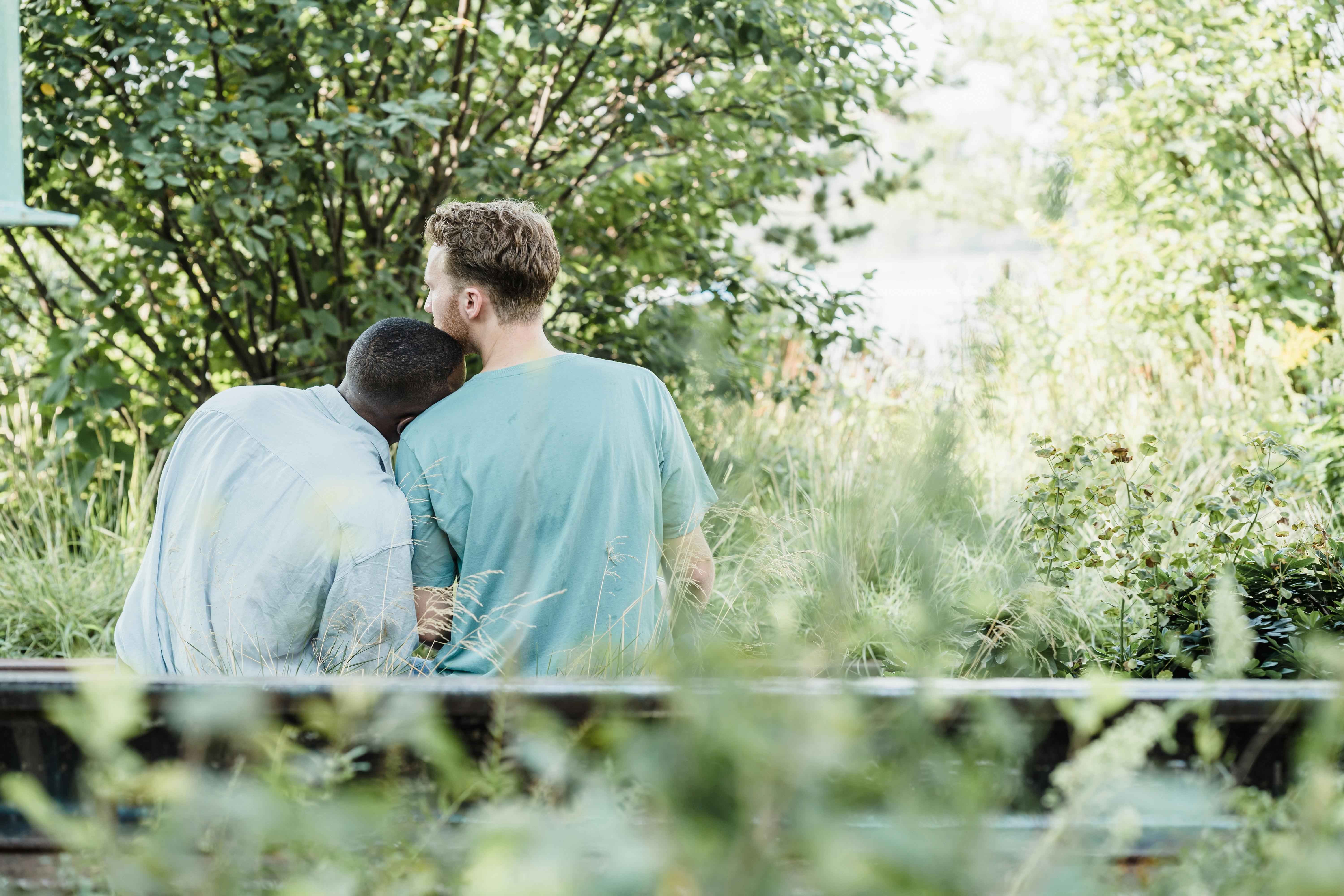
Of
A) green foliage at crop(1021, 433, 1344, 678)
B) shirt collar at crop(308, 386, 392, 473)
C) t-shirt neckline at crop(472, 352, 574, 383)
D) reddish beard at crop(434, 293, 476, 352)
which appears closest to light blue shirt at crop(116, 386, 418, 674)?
shirt collar at crop(308, 386, 392, 473)

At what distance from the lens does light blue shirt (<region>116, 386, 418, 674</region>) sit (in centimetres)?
194

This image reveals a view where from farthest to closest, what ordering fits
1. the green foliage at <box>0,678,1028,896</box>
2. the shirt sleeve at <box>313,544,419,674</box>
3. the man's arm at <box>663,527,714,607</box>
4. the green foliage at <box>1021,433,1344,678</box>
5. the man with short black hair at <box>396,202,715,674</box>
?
the green foliage at <box>1021,433,1344,678</box> < the man's arm at <box>663,527,714,607</box> < the man with short black hair at <box>396,202,715,674</box> < the shirt sleeve at <box>313,544,419,674</box> < the green foliage at <box>0,678,1028,896</box>

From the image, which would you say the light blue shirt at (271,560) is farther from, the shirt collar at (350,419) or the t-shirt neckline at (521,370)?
the t-shirt neckline at (521,370)

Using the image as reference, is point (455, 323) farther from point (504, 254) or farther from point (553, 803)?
point (553, 803)

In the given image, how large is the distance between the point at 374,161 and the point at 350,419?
1374mm

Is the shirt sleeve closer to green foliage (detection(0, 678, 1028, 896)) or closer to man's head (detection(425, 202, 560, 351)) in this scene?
man's head (detection(425, 202, 560, 351))

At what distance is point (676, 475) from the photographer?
2.40 m

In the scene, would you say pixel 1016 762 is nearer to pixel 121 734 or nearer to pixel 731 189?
pixel 121 734

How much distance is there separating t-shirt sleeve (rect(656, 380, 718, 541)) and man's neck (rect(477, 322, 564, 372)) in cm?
27

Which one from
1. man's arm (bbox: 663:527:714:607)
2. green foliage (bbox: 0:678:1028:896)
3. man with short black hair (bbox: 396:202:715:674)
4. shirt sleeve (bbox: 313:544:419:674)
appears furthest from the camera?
man's arm (bbox: 663:527:714:607)

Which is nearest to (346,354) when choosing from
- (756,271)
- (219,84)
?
(219,84)

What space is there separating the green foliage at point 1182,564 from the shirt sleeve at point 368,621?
5.33ft

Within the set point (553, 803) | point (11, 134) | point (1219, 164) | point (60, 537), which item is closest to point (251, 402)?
point (11, 134)

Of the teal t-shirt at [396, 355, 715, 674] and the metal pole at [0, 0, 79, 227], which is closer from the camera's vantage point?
the teal t-shirt at [396, 355, 715, 674]
